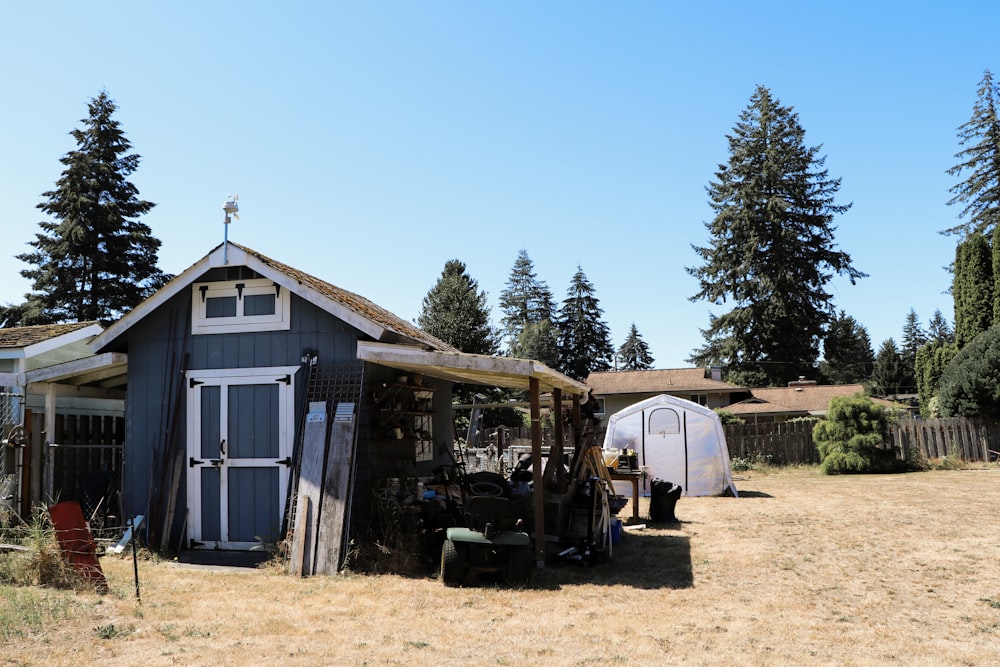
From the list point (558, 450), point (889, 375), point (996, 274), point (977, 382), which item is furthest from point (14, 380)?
point (889, 375)

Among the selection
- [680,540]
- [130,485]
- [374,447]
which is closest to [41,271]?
[130,485]

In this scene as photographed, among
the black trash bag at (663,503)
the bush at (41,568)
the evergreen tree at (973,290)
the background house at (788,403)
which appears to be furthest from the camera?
the background house at (788,403)

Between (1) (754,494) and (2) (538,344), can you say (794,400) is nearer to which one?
(1) (754,494)

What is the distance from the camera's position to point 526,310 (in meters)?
62.4

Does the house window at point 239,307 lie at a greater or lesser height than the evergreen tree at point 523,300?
lesser

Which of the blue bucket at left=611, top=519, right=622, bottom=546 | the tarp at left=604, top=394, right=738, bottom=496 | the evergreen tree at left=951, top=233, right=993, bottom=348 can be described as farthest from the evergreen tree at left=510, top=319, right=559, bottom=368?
the blue bucket at left=611, top=519, right=622, bottom=546

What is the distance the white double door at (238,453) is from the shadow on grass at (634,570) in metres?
3.49

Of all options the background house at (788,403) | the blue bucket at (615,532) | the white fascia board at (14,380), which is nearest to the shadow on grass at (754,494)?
the blue bucket at (615,532)

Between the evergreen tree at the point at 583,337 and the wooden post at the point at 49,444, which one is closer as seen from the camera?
the wooden post at the point at 49,444

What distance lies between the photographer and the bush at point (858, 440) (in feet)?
69.2

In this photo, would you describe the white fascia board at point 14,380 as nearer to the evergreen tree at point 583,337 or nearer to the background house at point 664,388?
the background house at point 664,388

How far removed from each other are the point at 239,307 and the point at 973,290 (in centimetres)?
2801

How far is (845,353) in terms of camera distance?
44844 millimetres

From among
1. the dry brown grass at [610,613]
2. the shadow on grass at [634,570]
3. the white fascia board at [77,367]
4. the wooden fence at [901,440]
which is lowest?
the shadow on grass at [634,570]
